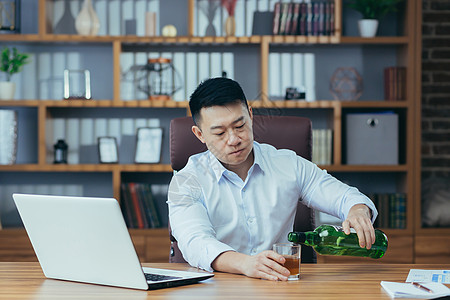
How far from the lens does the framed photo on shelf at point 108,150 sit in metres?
3.56

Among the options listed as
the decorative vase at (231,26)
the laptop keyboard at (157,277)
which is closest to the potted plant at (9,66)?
the decorative vase at (231,26)

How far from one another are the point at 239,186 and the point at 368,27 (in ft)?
6.43

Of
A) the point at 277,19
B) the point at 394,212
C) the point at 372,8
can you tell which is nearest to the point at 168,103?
the point at 277,19

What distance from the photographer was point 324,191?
6.21 feet

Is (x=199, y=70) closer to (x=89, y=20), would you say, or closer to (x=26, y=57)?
(x=89, y=20)

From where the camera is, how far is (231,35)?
3.50m

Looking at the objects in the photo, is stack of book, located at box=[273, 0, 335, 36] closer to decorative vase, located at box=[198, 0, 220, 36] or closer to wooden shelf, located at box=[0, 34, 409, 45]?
wooden shelf, located at box=[0, 34, 409, 45]

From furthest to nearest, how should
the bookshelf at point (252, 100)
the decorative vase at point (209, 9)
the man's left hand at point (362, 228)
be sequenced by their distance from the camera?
the decorative vase at point (209, 9) < the bookshelf at point (252, 100) < the man's left hand at point (362, 228)

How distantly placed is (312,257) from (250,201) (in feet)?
1.10

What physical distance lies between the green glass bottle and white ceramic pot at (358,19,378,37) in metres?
2.14

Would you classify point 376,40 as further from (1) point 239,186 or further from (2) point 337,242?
(2) point 337,242

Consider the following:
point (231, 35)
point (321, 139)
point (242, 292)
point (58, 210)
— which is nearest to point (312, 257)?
point (242, 292)

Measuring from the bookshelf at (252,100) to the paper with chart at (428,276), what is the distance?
6.22 feet

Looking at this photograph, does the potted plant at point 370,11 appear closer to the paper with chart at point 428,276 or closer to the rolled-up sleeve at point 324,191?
the rolled-up sleeve at point 324,191
